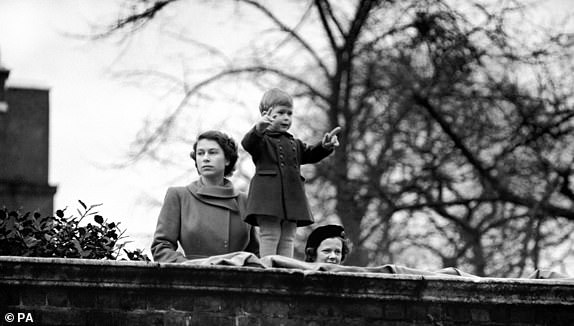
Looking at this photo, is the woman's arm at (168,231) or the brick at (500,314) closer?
the brick at (500,314)

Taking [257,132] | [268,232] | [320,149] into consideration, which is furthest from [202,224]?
[320,149]

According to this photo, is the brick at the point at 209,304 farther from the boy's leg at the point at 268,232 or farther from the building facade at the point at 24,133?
the building facade at the point at 24,133

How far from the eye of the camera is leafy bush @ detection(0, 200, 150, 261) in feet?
55.2

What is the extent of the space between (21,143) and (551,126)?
9.73m

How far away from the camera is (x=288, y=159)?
57.9 feet

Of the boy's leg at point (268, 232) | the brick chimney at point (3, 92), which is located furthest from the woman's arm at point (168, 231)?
the brick chimney at point (3, 92)

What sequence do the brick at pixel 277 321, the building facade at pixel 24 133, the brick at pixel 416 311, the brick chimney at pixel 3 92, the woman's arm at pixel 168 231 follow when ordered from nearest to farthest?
the brick at pixel 277 321 < the brick at pixel 416 311 < the woman's arm at pixel 168 231 < the brick chimney at pixel 3 92 < the building facade at pixel 24 133

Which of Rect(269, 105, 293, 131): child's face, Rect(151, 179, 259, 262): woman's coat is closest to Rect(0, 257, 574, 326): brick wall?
Rect(151, 179, 259, 262): woman's coat

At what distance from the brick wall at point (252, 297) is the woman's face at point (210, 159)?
1.60 metres

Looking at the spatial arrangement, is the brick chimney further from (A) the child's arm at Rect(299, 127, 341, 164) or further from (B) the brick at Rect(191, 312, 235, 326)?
(B) the brick at Rect(191, 312, 235, 326)

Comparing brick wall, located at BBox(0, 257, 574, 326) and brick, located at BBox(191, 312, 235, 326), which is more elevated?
brick wall, located at BBox(0, 257, 574, 326)

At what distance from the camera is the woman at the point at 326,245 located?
57.8 ft

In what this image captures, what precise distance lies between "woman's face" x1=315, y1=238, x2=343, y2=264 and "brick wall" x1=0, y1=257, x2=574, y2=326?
102 centimetres

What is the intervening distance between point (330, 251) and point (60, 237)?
2069mm
